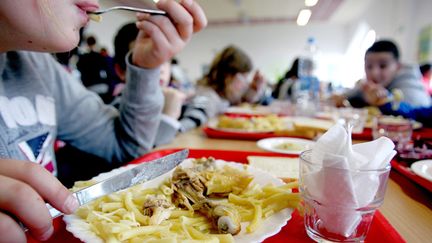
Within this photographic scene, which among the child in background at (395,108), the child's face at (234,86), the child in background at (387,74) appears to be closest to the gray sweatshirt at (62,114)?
the child in background at (395,108)

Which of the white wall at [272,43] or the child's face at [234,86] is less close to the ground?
the white wall at [272,43]

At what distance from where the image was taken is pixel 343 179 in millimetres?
311

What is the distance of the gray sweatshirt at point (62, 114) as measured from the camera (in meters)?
0.57

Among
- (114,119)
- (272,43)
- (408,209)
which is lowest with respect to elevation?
(408,209)

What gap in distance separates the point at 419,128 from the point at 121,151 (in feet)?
3.53

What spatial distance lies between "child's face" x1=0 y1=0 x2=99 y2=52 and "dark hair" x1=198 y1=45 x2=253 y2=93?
6.24 ft

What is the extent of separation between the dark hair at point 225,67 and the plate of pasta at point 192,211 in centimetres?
190

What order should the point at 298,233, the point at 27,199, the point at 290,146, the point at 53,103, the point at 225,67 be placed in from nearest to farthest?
the point at 27,199 → the point at 298,233 → the point at 53,103 → the point at 290,146 → the point at 225,67

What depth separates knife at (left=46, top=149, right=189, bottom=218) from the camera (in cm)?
33

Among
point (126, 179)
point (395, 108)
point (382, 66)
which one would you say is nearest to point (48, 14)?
point (126, 179)

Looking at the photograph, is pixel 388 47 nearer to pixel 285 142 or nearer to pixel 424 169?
pixel 285 142

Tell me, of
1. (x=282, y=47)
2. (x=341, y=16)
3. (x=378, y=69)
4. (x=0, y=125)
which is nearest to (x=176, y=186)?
(x=0, y=125)

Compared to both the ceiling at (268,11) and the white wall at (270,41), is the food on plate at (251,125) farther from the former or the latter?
the white wall at (270,41)

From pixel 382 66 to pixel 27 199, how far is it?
2729 millimetres
